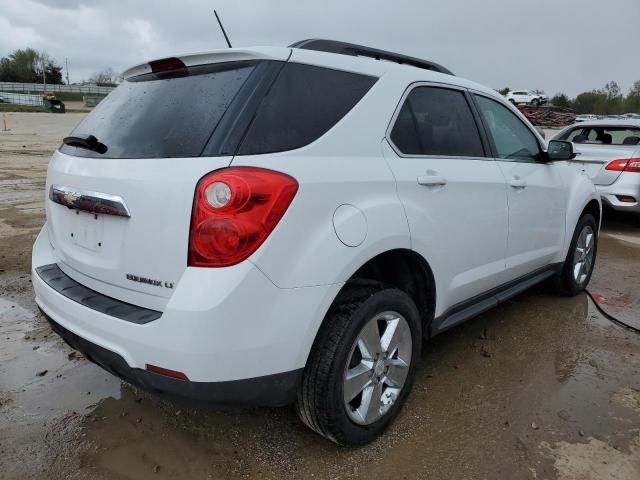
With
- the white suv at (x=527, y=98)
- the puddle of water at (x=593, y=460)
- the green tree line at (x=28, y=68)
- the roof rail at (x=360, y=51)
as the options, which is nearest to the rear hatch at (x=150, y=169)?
the roof rail at (x=360, y=51)

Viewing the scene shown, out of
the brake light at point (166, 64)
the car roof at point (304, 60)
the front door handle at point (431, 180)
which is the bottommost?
the front door handle at point (431, 180)

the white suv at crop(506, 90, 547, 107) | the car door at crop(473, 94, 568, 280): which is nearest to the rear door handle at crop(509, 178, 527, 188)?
the car door at crop(473, 94, 568, 280)

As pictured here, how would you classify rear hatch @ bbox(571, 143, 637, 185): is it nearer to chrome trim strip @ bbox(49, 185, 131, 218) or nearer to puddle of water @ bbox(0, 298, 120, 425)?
puddle of water @ bbox(0, 298, 120, 425)

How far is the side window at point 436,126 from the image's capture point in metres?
2.68

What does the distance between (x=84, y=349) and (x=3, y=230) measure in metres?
5.15

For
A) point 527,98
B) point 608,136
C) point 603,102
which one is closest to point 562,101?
point 603,102

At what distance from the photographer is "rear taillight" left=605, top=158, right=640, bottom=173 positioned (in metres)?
7.23

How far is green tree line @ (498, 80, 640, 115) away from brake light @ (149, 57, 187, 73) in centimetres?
6415

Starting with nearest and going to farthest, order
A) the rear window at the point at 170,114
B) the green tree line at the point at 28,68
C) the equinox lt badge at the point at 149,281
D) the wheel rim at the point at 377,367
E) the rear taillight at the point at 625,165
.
Result: the equinox lt badge at the point at 149,281 < the rear window at the point at 170,114 < the wheel rim at the point at 377,367 < the rear taillight at the point at 625,165 < the green tree line at the point at 28,68

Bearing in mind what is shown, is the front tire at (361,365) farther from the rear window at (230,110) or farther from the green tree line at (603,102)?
the green tree line at (603,102)

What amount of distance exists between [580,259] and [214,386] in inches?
152

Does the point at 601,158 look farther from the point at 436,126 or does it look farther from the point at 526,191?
the point at 436,126

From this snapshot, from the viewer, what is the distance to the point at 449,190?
2.80 metres

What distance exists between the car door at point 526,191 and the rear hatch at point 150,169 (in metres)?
1.81
